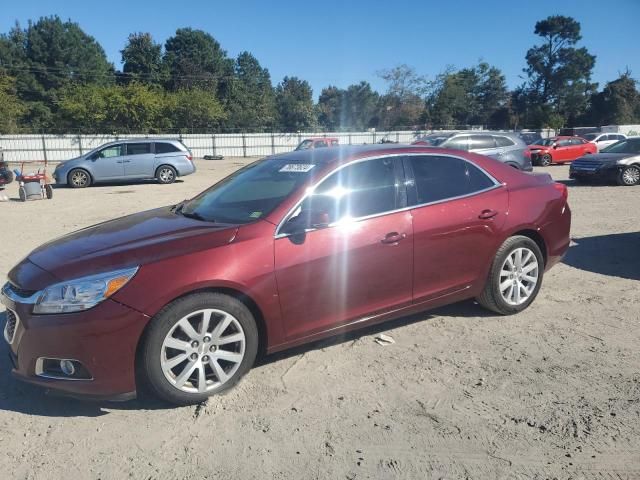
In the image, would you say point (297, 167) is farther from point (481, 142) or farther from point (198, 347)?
point (481, 142)

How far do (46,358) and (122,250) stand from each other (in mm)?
789

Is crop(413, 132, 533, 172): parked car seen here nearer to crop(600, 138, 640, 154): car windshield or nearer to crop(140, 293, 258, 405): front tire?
crop(600, 138, 640, 154): car windshield

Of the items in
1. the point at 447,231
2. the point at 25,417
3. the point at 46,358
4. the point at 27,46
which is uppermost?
the point at 27,46

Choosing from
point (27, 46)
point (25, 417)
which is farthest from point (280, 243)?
point (27, 46)

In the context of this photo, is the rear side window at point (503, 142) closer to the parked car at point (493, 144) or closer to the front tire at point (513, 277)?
the parked car at point (493, 144)

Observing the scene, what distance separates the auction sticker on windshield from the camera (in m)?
4.09

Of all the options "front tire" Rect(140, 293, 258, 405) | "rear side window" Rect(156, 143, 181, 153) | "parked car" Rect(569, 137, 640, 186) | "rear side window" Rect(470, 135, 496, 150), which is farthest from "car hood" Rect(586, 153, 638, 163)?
"front tire" Rect(140, 293, 258, 405)

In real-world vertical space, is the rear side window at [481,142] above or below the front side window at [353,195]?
above

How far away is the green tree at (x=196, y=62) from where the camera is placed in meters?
68.9

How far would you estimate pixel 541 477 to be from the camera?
2576 millimetres

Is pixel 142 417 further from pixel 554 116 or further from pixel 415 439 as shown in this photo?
pixel 554 116

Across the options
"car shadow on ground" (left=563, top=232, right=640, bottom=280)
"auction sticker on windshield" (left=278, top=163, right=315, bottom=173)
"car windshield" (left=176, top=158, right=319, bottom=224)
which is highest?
"auction sticker on windshield" (left=278, top=163, right=315, bottom=173)

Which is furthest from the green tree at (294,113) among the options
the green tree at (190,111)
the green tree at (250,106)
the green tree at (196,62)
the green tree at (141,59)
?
the green tree at (190,111)

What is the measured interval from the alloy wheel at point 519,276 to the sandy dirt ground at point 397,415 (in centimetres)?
20
